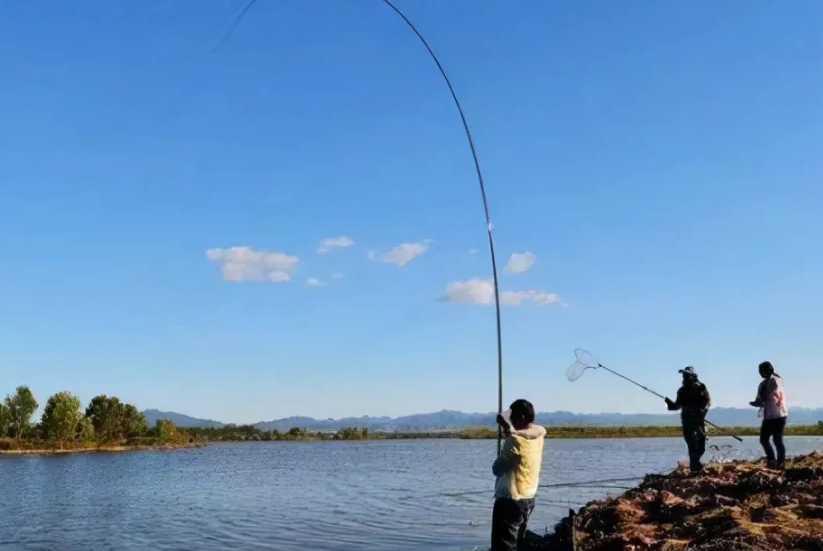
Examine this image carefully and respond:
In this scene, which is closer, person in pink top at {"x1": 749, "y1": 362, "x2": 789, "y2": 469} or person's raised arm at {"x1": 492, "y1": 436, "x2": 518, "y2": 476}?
person's raised arm at {"x1": 492, "y1": 436, "x2": 518, "y2": 476}

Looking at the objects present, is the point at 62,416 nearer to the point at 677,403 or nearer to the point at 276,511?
the point at 276,511

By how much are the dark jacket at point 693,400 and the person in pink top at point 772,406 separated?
0.79 metres

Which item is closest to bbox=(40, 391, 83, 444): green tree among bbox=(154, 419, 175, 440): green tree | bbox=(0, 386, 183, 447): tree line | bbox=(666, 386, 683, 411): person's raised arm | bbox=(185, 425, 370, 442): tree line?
bbox=(0, 386, 183, 447): tree line

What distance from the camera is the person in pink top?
13.0m

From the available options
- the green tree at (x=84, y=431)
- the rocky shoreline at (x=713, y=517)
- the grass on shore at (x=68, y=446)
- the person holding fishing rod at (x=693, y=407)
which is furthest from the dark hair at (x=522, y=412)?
the green tree at (x=84, y=431)

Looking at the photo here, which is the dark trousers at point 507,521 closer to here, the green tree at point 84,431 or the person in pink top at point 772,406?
the person in pink top at point 772,406

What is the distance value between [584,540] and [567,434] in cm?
13634

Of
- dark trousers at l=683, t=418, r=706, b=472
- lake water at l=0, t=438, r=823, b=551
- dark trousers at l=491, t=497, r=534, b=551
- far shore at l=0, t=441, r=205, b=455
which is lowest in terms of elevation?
far shore at l=0, t=441, r=205, b=455

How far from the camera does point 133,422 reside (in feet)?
382

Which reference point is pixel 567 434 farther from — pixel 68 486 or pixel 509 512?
pixel 509 512

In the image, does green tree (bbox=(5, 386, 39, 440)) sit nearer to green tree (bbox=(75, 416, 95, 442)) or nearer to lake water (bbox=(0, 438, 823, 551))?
green tree (bbox=(75, 416, 95, 442))

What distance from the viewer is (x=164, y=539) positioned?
2016cm

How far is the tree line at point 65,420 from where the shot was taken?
333 feet

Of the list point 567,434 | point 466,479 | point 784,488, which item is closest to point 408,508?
point 466,479
